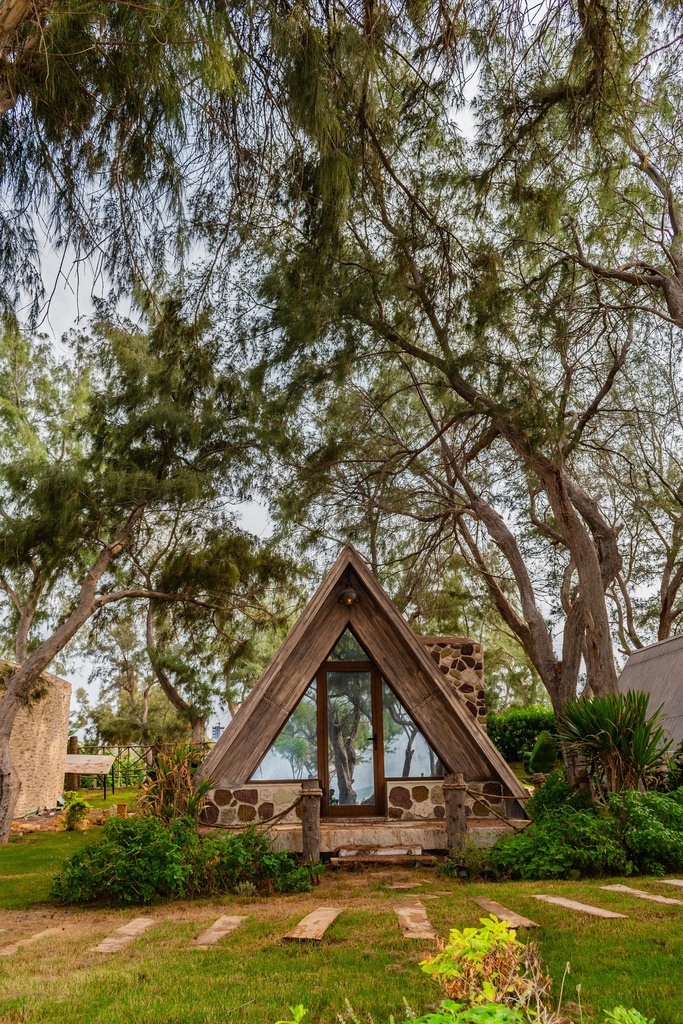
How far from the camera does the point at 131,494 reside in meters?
12.7

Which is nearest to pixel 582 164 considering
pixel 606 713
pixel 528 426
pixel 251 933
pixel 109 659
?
pixel 528 426

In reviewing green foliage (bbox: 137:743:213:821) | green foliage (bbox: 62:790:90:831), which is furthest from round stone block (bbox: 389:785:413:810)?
green foliage (bbox: 62:790:90:831)

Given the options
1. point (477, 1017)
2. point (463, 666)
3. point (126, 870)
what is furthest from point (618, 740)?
point (477, 1017)

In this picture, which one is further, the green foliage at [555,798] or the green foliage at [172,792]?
the green foliage at [555,798]

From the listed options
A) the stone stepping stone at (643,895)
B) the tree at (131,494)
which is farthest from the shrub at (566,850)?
the tree at (131,494)

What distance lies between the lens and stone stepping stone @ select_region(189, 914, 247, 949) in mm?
5291

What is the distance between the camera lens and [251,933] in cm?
554

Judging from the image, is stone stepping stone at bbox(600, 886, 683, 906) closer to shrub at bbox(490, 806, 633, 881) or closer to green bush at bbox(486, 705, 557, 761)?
shrub at bbox(490, 806, 633, 881)

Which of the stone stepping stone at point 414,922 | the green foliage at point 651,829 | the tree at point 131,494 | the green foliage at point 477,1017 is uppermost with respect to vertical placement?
the tree at point 131,494

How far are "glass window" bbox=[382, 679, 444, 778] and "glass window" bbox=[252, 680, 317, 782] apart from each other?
0.89 metres

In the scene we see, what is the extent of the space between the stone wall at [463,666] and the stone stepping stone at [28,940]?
6.83 metres

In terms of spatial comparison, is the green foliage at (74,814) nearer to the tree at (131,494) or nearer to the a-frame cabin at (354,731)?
the tree at (131,494)

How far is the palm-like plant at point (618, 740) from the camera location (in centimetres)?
826

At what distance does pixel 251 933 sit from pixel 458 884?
2.52 meters
